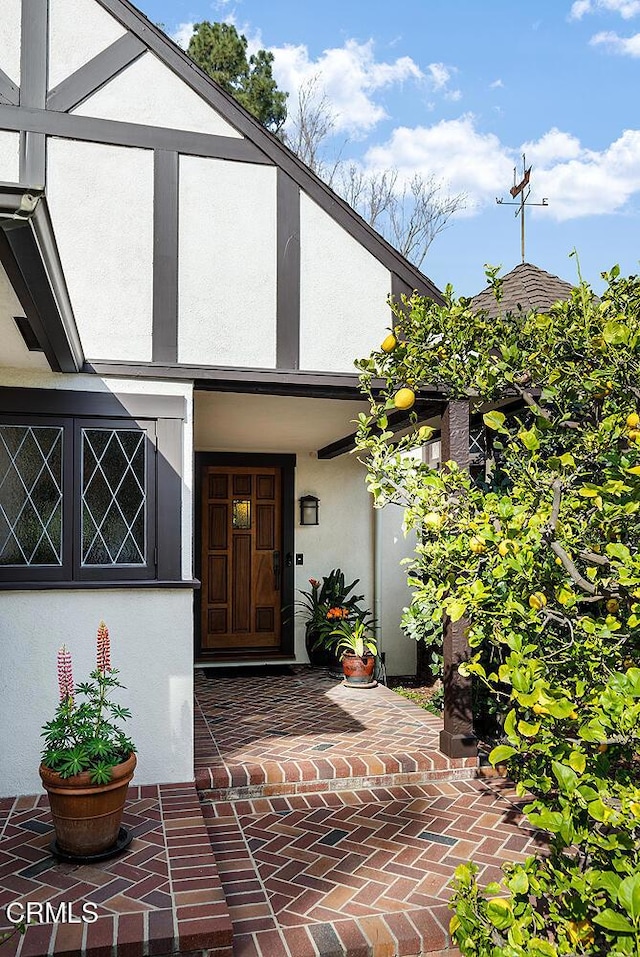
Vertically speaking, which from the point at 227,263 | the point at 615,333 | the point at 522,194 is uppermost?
the point at 522,194

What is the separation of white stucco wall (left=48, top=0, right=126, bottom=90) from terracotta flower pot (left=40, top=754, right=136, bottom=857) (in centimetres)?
386

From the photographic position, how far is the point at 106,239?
14.4ft

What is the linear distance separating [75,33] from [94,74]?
0.27 metres

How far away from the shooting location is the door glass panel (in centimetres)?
831

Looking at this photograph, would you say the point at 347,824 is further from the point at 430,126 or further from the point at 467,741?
the point at 430,126

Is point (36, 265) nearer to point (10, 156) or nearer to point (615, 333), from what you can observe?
point (615, 333)

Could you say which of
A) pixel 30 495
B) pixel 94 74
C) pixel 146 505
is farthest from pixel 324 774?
Result: pixel 94 74

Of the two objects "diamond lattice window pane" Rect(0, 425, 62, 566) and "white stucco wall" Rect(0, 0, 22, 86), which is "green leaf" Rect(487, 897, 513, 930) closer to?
"diamond lattice window pane" Rect(0, 425, 62, 566)

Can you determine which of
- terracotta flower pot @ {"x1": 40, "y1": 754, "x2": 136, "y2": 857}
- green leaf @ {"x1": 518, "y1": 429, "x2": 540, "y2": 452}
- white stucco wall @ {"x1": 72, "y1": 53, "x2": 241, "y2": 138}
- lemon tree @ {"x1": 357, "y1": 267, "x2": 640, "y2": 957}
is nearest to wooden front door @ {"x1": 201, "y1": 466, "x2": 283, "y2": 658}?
white stucco wall @ {"x1": 72, "y1": 53, "x2": 241, "y2": 138}

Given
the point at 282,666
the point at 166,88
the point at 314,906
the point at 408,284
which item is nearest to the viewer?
the point at 314,906

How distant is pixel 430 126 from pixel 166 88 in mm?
17463

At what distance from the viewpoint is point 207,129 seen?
459 cm

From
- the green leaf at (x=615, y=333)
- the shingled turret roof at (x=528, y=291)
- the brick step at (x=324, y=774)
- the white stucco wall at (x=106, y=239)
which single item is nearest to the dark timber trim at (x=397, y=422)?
the shingled turret roof at (x=528, y=291)

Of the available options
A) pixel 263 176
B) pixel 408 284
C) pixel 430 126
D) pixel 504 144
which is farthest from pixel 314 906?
pixel 504 144
